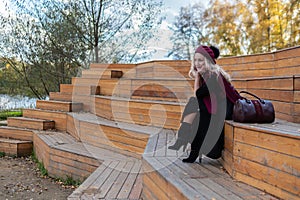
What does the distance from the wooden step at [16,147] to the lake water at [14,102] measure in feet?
12.7

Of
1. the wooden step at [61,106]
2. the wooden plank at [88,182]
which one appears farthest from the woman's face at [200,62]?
the wooden step at [61,106]

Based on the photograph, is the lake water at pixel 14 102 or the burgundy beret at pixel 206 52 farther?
the lake water at pixel 14 102

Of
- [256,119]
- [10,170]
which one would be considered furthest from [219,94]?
[10,170]

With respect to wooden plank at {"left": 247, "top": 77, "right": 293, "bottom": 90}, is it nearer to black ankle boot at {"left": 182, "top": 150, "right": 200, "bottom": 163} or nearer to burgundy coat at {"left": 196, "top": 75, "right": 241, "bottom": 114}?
burgundy coat at {"left": 196, "top": 75, "right": 241, "bottom": 114}

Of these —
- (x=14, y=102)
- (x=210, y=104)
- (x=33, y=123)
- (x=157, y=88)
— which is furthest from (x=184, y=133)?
(x=14, y=102)

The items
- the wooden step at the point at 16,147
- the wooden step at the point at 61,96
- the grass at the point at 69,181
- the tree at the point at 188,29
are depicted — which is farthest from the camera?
the tree at the point at 188,29

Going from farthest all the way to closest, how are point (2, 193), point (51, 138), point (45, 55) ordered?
point (45, 55) → point (51, 138) → point (2, 193)

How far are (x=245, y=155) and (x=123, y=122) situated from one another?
2.36 m

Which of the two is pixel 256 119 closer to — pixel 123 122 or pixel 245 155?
pixel 245 155

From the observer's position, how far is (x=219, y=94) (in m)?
2.19

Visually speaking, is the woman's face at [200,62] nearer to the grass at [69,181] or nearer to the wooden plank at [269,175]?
the wooden plank at [269,175]

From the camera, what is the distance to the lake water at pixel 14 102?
8633mm

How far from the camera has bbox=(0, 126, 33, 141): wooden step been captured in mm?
4895

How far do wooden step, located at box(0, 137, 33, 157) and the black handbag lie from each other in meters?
3.78
